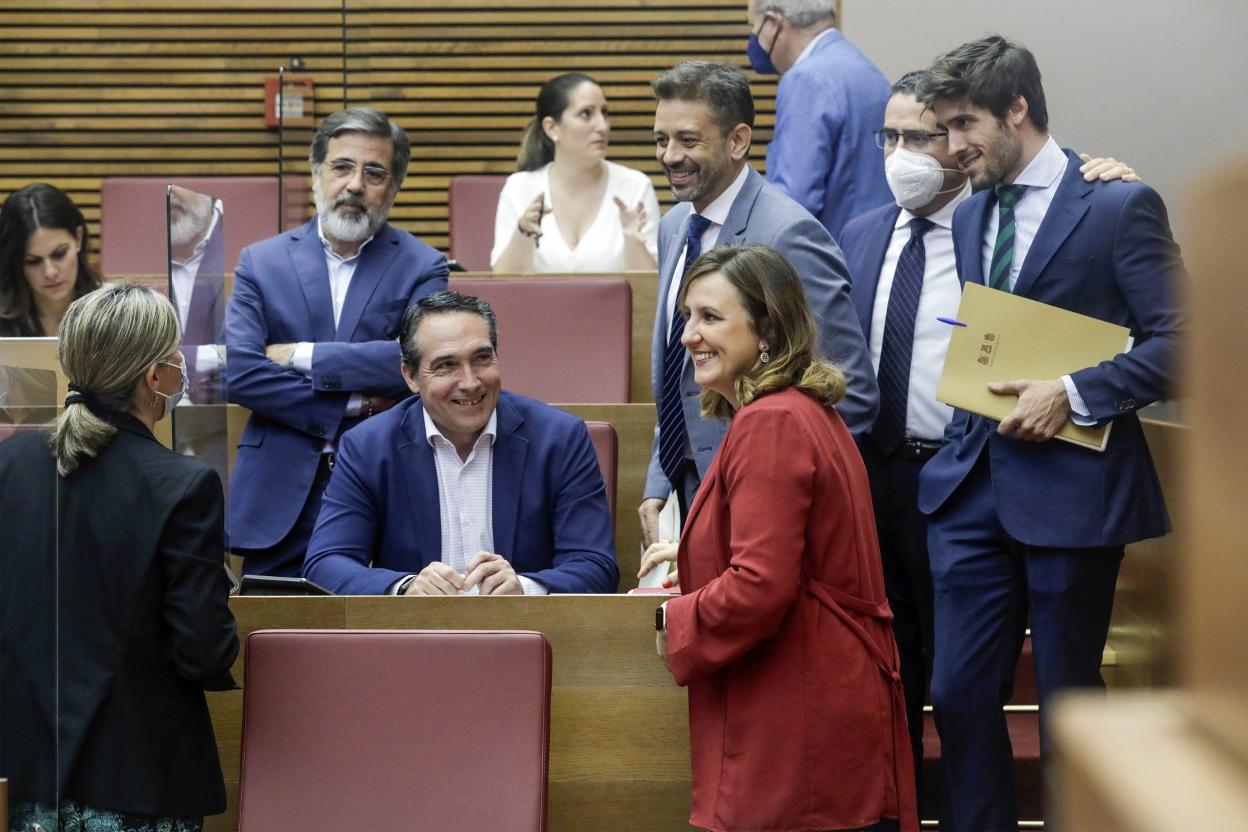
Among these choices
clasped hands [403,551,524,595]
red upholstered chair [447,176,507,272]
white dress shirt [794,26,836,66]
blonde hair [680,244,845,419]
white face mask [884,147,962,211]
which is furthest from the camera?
red upholstered chair [447,176,507,272]

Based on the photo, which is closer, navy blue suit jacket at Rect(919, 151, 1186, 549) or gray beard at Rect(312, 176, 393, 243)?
navy blue suit jacket at Rect(919, 151, 1186, 549)

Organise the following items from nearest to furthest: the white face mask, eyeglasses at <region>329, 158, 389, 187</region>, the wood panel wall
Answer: the white face mask → eyeglasses at <region>329, 158, 389, 187</region> → the wood panel wall

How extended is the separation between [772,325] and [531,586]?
700 millimetres

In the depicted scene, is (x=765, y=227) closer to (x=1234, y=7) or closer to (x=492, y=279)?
(x=492, y=279)

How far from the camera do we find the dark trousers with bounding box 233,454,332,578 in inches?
115

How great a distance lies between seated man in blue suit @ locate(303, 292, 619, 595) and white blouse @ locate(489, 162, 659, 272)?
1431 millimetres

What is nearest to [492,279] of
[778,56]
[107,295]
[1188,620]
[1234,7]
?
[778,56]

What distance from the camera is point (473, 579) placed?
2.41 meters

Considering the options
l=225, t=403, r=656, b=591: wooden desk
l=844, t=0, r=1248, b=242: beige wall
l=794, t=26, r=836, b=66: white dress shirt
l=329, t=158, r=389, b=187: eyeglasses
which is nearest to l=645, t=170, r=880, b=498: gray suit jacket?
l=225, t=403, r=656, b=591: wooden desk

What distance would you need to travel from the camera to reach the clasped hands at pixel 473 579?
7.83ft

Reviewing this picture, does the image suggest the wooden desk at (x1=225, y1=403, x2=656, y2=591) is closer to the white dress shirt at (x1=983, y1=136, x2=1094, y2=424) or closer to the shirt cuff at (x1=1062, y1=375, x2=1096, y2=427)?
the white dress shirt at (x1=983, y1=136, x2=1094, y2=424)

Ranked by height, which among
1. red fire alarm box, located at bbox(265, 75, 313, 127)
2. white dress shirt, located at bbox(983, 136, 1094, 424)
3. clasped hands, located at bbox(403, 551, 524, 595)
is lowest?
clasped hands, located at bbox(403, 551, 524, 595)

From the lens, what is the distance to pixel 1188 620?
401 millimetres

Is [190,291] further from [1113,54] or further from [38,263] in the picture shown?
[1113,54]
